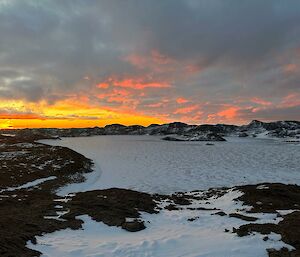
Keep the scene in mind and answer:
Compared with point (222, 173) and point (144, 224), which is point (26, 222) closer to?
point (144, 224)

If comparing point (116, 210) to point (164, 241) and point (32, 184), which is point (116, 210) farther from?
point (32, 184)

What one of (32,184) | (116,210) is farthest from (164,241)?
(32,184)

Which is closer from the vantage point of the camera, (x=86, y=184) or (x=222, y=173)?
(x=86, y=184)

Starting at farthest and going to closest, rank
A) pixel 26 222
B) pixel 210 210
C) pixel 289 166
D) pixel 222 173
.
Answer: pixel 289 166 < pixel 222 173 < pixel 210 210 < pixel 26 222

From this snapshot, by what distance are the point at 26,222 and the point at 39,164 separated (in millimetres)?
31829

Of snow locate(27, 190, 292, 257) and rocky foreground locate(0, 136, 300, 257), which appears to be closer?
snow locate(27, 190, 292, 257)

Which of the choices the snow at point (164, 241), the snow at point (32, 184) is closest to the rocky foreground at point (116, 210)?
the snow at point (32, 184)

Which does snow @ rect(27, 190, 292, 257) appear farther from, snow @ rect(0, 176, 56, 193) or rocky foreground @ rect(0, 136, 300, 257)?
snow @ rect(0, 176, 56, 193)

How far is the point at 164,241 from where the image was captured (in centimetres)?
1435

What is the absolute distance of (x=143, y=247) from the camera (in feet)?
44.3

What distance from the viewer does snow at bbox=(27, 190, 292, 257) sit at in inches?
506

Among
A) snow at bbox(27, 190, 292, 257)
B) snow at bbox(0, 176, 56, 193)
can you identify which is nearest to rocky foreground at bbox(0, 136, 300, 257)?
snow at bbox(0, 176, 56, 193)

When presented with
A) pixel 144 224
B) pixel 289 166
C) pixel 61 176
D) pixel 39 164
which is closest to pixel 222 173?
pixel 289 166

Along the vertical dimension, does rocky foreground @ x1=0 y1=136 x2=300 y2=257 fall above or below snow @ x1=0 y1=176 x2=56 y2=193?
above
